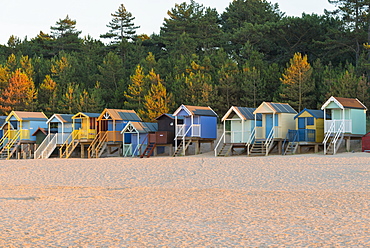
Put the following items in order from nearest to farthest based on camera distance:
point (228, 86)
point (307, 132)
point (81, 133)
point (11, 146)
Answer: point (307, 132), point (81, 133), point (11, 146), point (228, 86)

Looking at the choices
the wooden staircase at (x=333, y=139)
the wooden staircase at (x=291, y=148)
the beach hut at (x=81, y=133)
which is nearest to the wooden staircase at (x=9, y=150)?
the beach hut at (x=81, y=133)

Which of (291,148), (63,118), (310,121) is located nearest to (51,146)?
(63,118)

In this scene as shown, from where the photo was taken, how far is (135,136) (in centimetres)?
4338

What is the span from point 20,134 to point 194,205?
35.5 metres

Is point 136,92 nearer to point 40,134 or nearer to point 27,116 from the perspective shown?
point 40,134

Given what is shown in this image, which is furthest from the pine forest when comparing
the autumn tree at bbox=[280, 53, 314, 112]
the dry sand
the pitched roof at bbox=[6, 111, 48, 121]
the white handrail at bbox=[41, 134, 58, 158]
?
the dry sand

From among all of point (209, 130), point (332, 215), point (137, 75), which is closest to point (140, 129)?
point (209, 130)

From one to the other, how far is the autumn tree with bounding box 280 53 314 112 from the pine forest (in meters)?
0.08

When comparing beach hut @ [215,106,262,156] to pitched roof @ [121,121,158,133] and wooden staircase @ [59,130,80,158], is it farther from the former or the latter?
wooden staircase @ [59,130,80,158]

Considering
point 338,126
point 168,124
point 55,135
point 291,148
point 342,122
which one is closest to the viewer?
point 342,122

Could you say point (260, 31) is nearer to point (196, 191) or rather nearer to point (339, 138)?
point (339, 138)

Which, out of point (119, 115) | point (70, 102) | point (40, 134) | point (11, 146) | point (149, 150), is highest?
point (70, 102)

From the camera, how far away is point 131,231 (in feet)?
43.2

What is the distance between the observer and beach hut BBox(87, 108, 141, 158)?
44162mm
